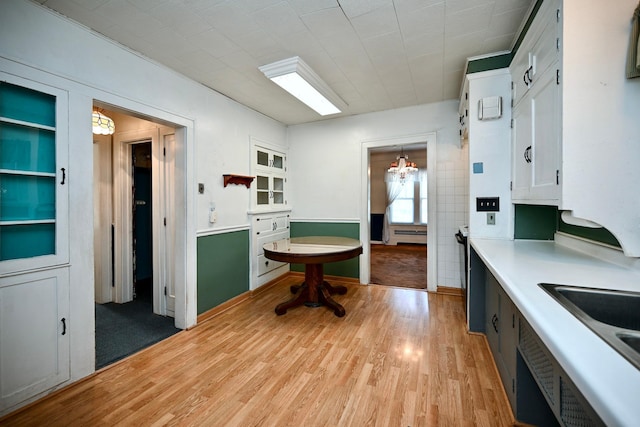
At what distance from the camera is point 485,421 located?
143 cm

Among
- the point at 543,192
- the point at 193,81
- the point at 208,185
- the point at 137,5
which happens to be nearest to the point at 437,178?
the point at 543,192

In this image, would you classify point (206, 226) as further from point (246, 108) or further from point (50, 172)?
point (246, 108)

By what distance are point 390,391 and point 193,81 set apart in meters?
3.24

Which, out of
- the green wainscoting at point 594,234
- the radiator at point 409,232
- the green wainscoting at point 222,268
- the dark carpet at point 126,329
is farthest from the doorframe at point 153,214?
the radiator at point 409,232

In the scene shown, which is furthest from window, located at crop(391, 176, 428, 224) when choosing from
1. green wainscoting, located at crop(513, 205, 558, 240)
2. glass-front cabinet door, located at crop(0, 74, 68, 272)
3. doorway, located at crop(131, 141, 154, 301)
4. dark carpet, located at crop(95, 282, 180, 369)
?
glass-front cabinet door, located at crop(0, 74, 68, 272)

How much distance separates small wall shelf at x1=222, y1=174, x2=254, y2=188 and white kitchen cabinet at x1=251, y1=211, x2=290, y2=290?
48cm

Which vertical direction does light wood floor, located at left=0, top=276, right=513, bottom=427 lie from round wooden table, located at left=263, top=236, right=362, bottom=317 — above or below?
below

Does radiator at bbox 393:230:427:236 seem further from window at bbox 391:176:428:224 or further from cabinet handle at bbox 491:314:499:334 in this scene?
cabinet handle at bbox 491:314:499:334

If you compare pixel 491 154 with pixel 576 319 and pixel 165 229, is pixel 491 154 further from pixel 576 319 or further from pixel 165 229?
pixel 165 229

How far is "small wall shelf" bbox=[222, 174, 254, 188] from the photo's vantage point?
3035 mm

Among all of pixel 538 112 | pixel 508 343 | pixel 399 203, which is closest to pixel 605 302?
pixel 508 343

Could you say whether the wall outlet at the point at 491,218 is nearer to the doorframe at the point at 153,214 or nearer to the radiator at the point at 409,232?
the doorframe at the point at 153,214

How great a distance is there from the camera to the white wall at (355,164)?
11.1 feet

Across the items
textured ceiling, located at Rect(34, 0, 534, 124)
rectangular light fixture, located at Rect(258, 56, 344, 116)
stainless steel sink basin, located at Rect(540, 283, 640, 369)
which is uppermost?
textured ceiling, located at Rect(34, 0, 534, 124)
